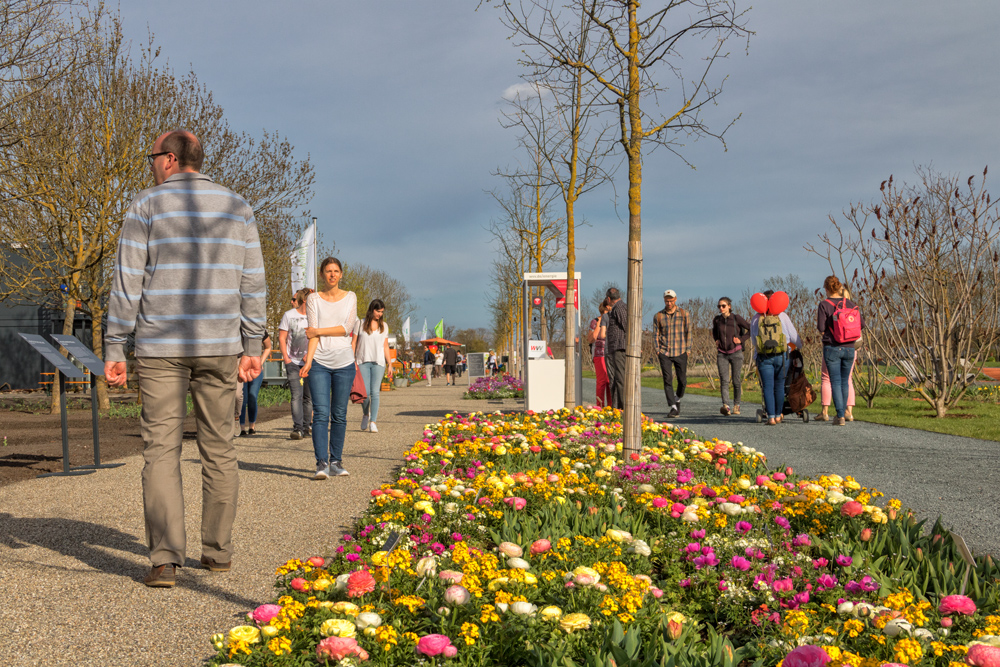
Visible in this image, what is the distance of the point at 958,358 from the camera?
11398 millimetres

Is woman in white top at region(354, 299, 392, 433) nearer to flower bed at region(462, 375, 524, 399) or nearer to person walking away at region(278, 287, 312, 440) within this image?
person walking away at region(278, 287, 312, 440)

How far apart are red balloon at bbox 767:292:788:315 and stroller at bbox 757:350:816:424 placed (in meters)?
0.63

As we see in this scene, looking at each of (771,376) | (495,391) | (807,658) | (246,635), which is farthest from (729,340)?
(246,635)

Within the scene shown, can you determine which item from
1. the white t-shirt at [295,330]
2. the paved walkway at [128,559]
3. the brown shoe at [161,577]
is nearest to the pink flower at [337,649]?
the paved walkway at [128,559]

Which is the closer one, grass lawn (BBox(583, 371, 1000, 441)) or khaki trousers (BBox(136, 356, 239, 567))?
khaki trousers (BBox(136, 356, 239, 567))

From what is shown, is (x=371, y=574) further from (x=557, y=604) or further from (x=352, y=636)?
(x=557, y=604)

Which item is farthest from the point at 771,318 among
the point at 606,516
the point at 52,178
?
the point at 52,178

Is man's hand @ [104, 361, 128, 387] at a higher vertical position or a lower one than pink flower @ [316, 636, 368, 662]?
higher

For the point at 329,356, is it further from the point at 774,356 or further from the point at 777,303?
the point at 777,303

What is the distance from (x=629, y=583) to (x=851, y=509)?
1.55 m

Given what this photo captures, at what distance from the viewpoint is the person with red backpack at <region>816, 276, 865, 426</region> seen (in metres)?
9.52

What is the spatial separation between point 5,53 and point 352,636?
999 centimetres

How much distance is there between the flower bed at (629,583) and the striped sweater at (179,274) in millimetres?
1220

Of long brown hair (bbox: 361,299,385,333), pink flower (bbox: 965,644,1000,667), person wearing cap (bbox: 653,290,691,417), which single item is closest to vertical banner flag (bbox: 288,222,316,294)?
long brown hair (bbox: 361,299,385,333)
